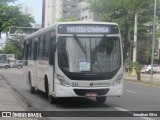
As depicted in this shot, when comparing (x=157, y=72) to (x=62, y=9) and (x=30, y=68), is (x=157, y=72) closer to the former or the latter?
(x=30, y=68)

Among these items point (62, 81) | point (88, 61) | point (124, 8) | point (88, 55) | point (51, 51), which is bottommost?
point (62, 81)

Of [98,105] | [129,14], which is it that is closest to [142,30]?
[129,14]

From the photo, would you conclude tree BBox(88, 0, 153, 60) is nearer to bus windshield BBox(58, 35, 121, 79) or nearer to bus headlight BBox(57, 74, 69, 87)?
bus windshield BBox(58, 35, 121, 79)

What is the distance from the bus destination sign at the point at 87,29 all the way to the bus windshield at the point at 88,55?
212 millimetres

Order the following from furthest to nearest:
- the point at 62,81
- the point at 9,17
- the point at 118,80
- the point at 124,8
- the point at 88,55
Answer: the point at 124,8 < the point at 9,17 < the point at 118,80 < the point at 88,55 < the point at 62,81

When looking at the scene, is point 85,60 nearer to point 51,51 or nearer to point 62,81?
point 62,81

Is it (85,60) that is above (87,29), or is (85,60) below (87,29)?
below

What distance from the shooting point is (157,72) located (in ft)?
260

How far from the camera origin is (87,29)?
53.7 feet

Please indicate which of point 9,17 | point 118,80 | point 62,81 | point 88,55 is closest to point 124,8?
point 9,17

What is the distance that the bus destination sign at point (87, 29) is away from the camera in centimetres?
1630

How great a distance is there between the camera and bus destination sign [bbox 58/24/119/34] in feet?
53.5

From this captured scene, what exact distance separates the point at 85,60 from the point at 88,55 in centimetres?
23

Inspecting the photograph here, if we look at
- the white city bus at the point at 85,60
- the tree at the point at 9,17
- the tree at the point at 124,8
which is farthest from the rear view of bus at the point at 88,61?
the tree at the point at 124,8
